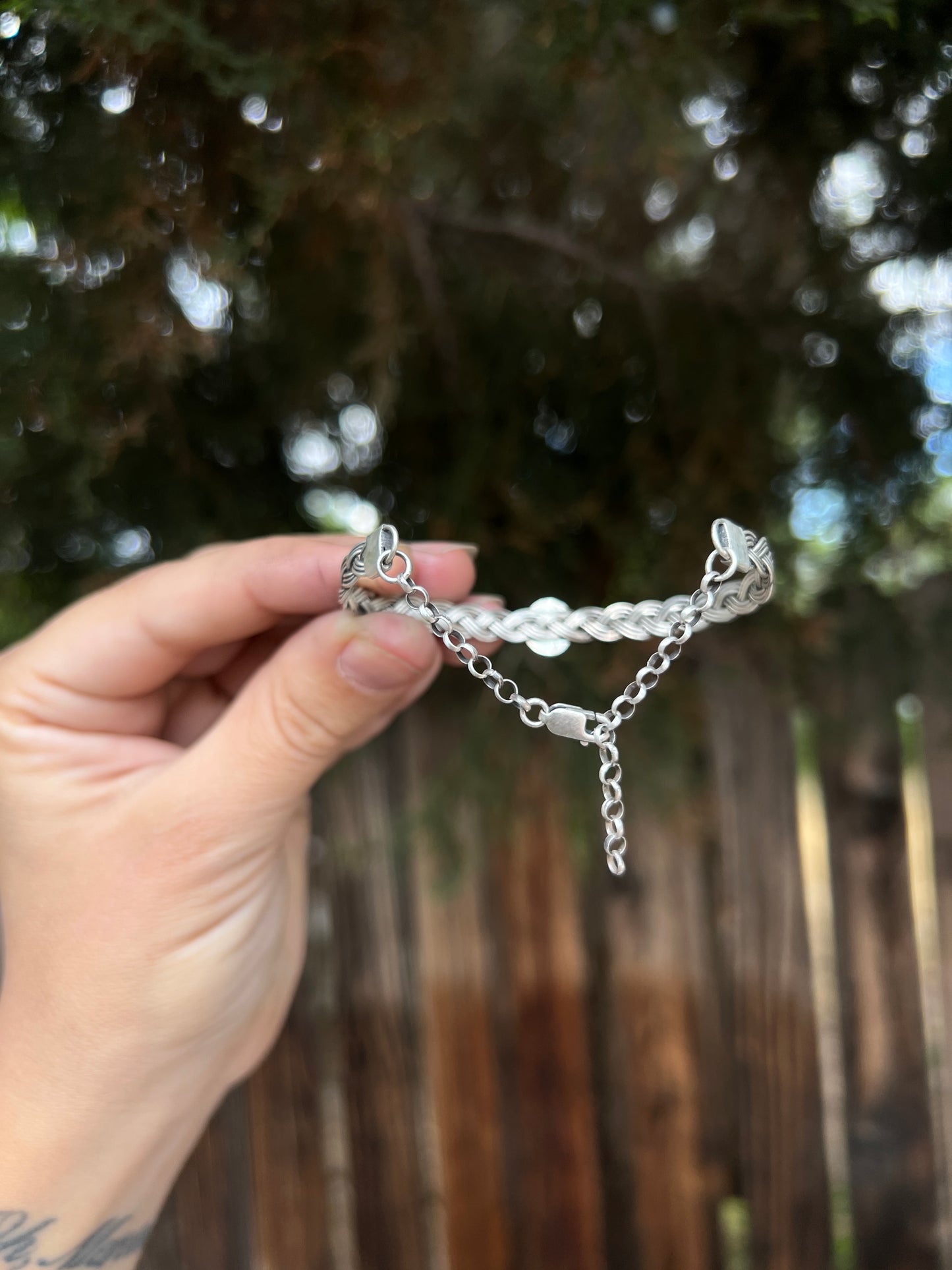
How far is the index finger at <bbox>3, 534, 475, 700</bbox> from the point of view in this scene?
3.24 ft

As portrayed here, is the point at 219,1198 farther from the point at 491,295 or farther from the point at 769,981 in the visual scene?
the point at 491,295

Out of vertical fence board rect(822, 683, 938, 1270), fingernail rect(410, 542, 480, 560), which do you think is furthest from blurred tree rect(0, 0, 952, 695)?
vertical fence board rect(822, 683, 938, 1270)

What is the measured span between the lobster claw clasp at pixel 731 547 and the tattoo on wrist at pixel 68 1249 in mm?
1015

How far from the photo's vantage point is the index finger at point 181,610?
99cm

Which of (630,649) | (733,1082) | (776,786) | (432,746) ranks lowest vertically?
(733,1082)

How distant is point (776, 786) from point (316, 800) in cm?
92

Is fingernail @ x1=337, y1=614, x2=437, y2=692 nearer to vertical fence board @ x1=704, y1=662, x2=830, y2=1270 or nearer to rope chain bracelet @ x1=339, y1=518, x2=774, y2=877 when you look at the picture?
rope chain bracelet @ x1=339, y1=518, x2=774, y2=877

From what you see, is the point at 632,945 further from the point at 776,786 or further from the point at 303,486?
the point at 303,486

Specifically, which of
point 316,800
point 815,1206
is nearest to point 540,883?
point 316,800

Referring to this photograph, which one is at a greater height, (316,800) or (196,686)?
(196,686)

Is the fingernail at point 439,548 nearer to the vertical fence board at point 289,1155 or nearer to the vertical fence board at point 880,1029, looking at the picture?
the vertical fence board at point 880,1029

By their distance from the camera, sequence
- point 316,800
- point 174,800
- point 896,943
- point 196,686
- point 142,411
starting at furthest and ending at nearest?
point 316,800, point 896,943, point 196,686, point 142,411, point 174,800

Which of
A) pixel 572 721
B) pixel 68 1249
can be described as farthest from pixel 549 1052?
pixel 572 721

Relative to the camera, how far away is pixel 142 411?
1158 millimetres
